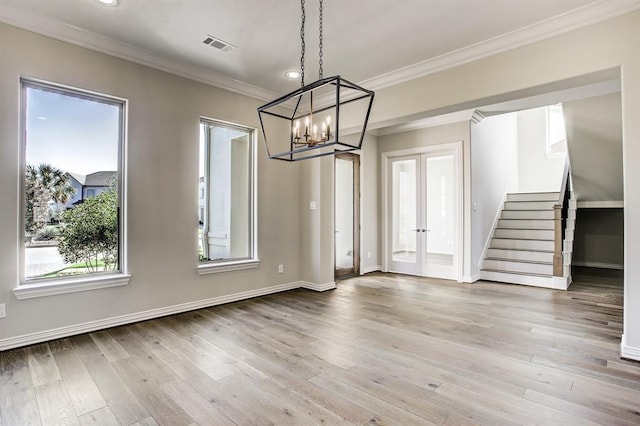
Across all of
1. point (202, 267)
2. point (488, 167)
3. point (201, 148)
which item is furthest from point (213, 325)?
point (488, 167)

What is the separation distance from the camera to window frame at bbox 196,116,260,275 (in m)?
4.29

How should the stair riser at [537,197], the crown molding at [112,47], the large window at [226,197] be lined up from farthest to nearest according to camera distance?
the stair riser at [537,197] → the large window at [226,197] → the crown molding at [112,47]

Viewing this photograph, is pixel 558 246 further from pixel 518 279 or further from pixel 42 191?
pixel 42 191

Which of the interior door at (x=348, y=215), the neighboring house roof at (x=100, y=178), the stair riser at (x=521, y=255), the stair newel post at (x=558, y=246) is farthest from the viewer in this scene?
the interior door at (x=348, y=215)

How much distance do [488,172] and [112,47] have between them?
6286 mm

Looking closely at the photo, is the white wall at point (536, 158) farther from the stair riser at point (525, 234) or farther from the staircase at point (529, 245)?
the stair riser at point (525, 234)

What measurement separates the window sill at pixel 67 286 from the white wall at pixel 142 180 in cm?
6

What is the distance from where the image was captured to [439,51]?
11.7 ft

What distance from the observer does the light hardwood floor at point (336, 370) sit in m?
1.99

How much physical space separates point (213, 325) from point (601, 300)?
4984mm

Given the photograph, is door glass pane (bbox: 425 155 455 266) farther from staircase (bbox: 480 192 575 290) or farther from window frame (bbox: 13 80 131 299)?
window frame (bbox: 13 80 131 299)

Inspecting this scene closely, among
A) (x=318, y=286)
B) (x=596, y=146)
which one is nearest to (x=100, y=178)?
(x=318, y=286)

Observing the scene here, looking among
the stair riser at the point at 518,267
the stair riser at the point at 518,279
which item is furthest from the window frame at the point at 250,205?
the stair riser at the point at 518,267

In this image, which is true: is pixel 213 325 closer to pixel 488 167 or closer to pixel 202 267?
pixel 202 267
